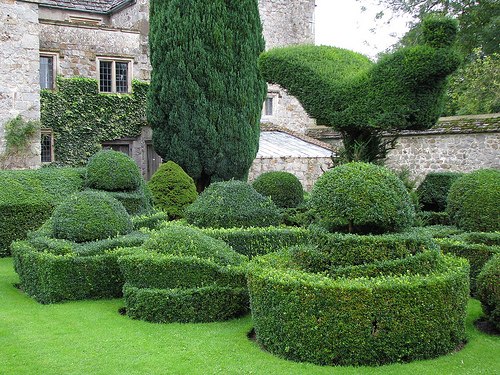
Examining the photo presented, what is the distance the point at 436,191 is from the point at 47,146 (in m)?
13.4

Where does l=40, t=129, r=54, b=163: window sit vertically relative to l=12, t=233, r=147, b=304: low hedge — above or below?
above

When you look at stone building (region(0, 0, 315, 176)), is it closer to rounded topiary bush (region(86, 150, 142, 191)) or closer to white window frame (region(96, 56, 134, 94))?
white window frame (region(96, 56, 134, 94))

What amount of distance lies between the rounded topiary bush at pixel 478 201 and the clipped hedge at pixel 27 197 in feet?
31.5

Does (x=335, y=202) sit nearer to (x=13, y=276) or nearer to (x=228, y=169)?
(x=13, y=276)

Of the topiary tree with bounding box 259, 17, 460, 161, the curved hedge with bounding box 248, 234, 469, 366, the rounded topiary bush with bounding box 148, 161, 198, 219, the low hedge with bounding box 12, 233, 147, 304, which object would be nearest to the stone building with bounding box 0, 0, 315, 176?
the rounded topiary bush with bounding box 148, 161, 198, 219

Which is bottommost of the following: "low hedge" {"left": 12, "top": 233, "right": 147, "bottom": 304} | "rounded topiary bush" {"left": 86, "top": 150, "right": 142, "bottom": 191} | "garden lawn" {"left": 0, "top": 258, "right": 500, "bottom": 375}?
"garden lawn" {"left": 0, "top": 258, "right": 500, "bottom": 375}

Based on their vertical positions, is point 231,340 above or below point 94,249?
below

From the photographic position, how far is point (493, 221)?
11.3 meters

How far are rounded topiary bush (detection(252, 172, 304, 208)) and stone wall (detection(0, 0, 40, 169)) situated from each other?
748cm

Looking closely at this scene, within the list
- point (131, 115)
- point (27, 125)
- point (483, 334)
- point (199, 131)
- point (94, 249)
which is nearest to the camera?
point (483, 334)

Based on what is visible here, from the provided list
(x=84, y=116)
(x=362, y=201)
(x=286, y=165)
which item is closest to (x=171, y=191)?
(x=84, y=116)

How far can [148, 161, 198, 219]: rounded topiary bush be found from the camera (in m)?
17.7

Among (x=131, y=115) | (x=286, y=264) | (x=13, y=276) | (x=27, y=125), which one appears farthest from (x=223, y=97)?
(x=286, y=264)

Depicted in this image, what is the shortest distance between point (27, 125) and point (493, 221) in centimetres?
1379
